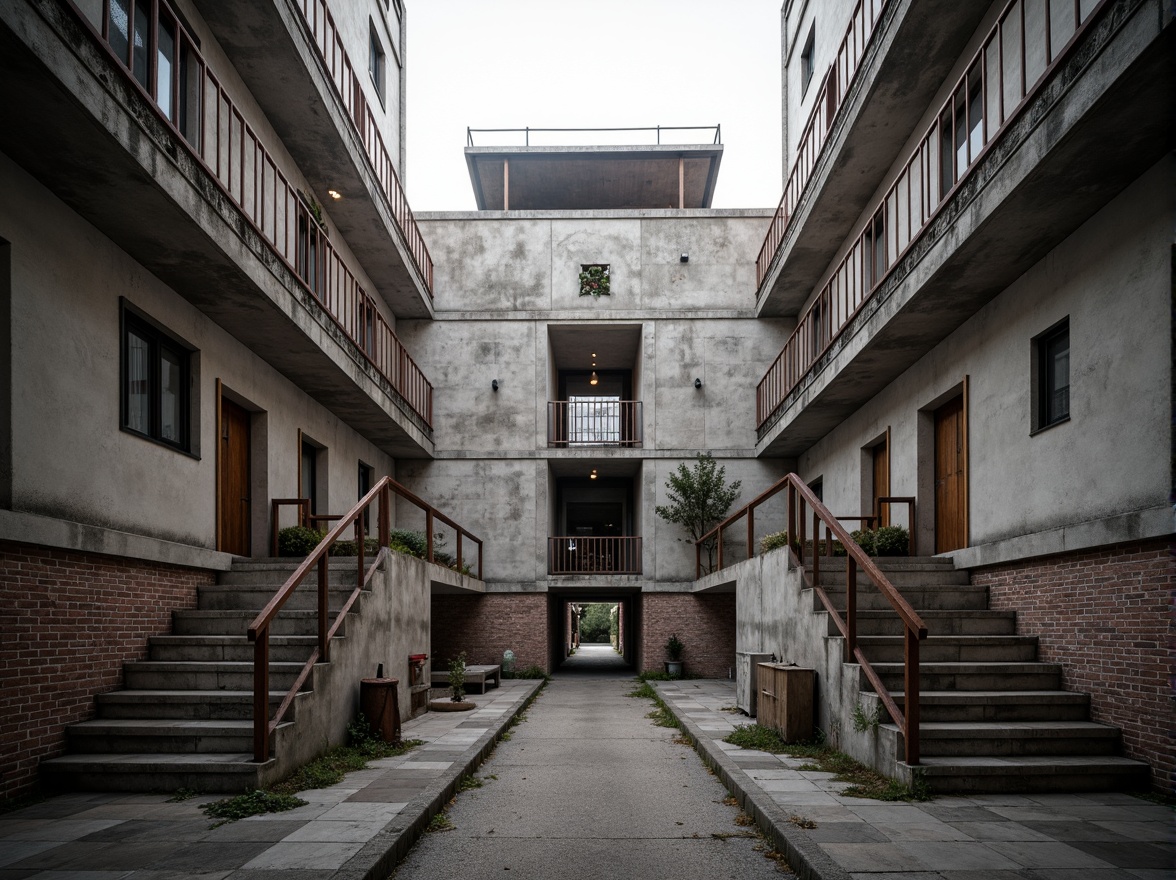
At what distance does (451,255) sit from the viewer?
822 inches

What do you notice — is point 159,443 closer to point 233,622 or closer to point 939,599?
point 233,622

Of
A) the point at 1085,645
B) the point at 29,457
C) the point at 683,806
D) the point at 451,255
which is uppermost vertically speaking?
the point at 451,255

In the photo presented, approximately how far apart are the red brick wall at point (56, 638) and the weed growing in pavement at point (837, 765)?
5.72m

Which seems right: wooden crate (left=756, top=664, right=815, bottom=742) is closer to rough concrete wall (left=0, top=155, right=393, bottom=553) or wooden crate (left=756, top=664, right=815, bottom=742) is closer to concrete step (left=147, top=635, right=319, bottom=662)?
concrete step (left=147, top=635, right=319, bottom=662)

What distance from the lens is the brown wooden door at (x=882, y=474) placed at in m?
14.0

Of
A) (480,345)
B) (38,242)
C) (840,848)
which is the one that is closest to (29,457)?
(38,242)

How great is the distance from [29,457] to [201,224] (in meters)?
2.43

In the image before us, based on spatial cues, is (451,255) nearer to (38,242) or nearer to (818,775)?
(38,242)

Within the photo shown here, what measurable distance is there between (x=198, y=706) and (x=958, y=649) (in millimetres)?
6641

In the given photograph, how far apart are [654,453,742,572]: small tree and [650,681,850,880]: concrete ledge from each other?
426 inches

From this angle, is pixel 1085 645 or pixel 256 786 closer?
pixel 256 786

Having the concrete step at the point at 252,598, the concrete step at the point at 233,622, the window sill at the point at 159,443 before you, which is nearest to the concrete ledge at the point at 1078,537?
the concrete step at the point at 252,598

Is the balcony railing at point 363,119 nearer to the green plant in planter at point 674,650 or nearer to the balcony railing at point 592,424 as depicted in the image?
the balcony railing at point 592,424

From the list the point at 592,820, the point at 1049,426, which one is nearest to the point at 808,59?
the point at 1049,426
